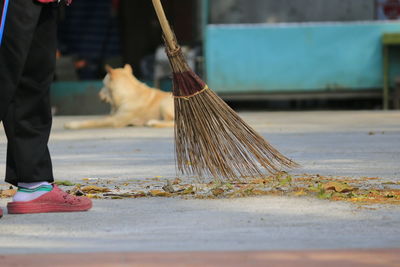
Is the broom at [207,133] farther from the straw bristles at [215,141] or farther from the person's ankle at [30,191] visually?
the person's ankle at [30,191]

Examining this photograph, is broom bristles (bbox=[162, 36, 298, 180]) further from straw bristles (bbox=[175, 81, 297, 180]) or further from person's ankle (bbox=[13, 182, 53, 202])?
person's ankle (bbox=[13, 182, 53, 202])

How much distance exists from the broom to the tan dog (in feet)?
18.1

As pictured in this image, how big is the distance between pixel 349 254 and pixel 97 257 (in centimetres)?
88

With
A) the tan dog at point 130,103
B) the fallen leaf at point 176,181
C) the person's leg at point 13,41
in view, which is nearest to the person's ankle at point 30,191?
the person's leg at point 13,41

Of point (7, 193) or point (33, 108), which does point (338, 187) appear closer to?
point (33, 108)

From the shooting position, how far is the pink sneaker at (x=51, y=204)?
491 cm

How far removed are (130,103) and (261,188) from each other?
5.91 metres

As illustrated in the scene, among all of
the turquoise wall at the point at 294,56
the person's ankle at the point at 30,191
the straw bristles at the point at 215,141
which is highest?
the turquoise wall at the point at 294,56

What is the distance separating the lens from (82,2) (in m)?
18.1

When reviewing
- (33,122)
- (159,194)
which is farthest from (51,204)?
(159,194)

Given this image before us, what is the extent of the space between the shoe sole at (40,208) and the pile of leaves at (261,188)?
1.45ft

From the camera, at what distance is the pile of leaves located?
5.26 meters

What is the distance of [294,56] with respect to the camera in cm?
1365

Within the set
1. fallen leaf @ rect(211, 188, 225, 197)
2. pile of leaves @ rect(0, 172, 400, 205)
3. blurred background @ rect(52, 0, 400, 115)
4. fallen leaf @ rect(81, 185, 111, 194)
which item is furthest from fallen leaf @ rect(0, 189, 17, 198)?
blurred background @ rect(52, 0, 400, 115)
